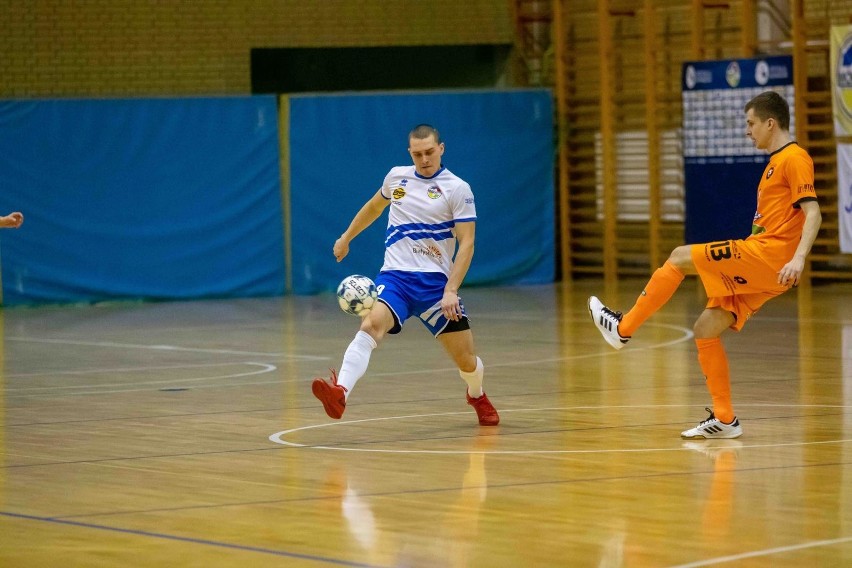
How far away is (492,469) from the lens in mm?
7680

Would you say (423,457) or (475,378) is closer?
(423,457)

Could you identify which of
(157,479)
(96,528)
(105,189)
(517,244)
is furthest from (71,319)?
(96,528)

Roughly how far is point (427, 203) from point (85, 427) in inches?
95.6

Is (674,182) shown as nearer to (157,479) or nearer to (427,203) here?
(427,203)

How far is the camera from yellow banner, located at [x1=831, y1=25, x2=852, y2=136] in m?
19.0

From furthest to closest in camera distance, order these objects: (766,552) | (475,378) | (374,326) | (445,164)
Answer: (445,164), (475,378), (374,326), (766,552)

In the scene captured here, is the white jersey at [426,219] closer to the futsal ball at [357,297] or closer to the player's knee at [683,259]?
the futsal ball at [357,297]

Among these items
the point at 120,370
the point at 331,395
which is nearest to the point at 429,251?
the point at 331,395

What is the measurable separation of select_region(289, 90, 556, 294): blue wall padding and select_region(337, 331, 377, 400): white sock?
39.8 feet

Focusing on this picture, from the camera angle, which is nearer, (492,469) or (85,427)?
(492,469)

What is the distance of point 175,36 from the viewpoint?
21.9 m

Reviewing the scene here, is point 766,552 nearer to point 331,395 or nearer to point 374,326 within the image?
point 331,395

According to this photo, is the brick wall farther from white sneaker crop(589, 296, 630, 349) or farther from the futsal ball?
white sneaker crop(589, 296, 630, 349)

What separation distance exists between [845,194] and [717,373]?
11.6 meters
